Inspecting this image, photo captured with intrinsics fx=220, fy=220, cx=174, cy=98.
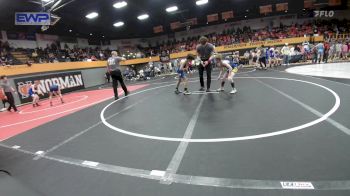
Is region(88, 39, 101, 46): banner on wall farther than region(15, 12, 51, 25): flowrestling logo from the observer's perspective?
Yes

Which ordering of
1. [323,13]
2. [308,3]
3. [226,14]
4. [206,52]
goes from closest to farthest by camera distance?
1. [206,52]
2. [308,3]
3. [226,14]
4. [323,13]

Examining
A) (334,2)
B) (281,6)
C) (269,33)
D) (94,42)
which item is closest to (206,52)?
(281,6)

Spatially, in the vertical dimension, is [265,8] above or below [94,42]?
above

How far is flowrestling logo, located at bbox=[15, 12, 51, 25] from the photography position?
12.1m

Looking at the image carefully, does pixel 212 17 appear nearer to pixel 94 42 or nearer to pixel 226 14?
pixel 226 14

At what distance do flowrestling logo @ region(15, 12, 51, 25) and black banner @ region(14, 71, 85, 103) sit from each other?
15.8 ft

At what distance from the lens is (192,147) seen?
10.5 feet

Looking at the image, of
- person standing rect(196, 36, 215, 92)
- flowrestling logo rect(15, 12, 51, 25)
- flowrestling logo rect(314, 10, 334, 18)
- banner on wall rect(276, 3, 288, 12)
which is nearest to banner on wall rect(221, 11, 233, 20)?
banner on wall rect(276, 3, 288, 12)

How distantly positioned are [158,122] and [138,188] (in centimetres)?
252

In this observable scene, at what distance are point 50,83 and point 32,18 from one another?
6.67m

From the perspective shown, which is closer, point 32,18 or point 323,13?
point 32,18

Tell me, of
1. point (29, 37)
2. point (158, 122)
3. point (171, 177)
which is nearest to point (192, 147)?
point (171, 177)

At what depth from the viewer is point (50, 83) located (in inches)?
707

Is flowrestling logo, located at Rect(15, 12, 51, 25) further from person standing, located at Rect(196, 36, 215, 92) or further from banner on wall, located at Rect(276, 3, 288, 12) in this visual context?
banner on wall, located at Rect(276, 3, 288, 12)
